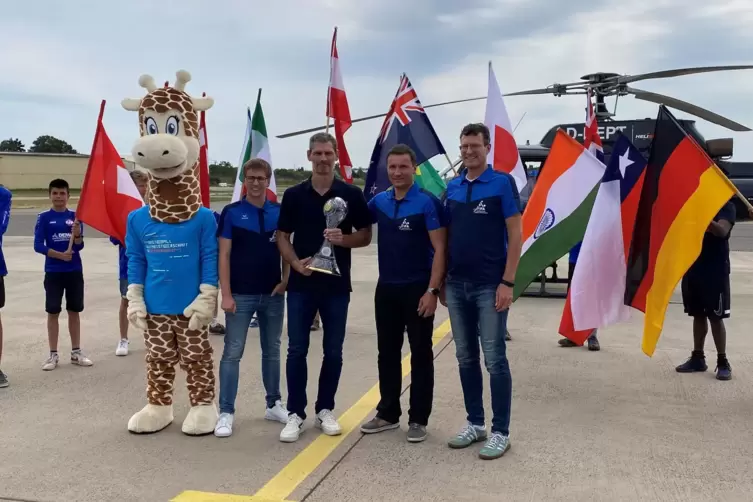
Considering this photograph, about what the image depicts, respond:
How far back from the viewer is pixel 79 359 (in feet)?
18.9

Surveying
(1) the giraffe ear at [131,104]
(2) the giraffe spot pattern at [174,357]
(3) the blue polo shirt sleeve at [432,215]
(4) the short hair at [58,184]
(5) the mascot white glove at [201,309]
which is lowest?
(2) the giraffe spot pattern at [174,357]

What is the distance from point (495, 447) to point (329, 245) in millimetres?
1496

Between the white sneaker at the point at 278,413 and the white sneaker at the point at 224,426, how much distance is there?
0.27 meters

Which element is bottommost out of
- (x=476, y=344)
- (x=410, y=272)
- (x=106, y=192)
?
(x=476, y=344)

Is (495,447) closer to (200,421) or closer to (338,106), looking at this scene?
(200,421)

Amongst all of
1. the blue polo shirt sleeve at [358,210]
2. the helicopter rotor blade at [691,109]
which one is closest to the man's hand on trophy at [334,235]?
the blue polo shirt sleeve at [358,210]

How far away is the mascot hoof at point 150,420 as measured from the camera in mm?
4156

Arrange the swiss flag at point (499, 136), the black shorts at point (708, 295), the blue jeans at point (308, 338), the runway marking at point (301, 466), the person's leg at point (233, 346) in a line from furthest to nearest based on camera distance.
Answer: the swiss flag at point (499, 136) → the black shorts at point (708, 295) → the person's leg at point (233, 346) → the blue jeans at point (308, 338) → the runway marking at point (301, 466)

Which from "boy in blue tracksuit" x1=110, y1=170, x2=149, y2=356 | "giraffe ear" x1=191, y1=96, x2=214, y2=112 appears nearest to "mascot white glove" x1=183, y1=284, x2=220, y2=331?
"giraffe ear" x1=191, y1=96, x2=214, y2=112

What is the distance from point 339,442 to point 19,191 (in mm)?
64219

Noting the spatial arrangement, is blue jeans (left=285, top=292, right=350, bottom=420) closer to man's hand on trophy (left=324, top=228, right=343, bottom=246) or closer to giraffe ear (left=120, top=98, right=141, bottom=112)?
man's hand on trophy (left=324, top=228, right=343, bottom=246)

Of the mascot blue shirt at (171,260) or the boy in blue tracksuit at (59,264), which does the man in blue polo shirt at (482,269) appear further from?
the boy in blue tracksuit at (59,264)

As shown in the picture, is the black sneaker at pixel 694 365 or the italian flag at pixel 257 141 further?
the italian flag at pixel 257 141

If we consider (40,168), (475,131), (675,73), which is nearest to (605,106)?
(675,73)
